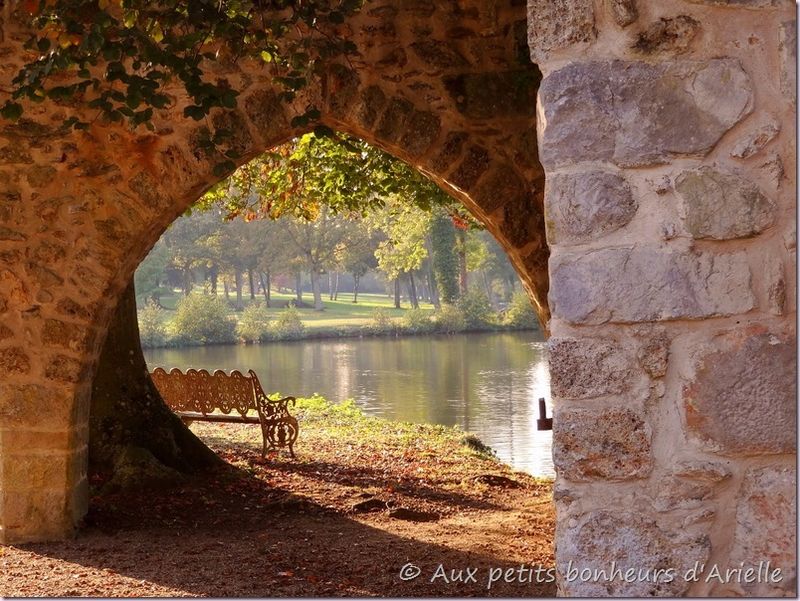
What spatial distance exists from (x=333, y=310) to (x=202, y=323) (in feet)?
37.0

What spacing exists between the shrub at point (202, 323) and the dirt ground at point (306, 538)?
68.3 ft

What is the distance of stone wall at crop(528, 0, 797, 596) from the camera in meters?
1.93

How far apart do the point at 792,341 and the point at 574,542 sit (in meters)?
0.55

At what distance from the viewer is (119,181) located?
5.16 m

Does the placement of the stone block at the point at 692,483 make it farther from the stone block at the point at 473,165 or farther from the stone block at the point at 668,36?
the stone block at the point at 473,165

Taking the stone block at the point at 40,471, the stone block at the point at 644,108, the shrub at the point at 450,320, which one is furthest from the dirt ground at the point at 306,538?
the shrub at the point at 450,320

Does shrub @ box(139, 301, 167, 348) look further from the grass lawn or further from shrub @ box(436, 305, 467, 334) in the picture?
shrub @ box(436, 305, 467, 334)

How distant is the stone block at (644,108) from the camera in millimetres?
1942

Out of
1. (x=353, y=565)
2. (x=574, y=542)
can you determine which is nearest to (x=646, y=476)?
(x=574, y=542)

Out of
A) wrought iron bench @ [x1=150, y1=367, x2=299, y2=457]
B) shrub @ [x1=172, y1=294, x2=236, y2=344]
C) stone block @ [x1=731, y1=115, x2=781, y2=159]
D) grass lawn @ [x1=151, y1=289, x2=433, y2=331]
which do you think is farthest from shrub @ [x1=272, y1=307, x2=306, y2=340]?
stone block @ [x1=731, y1=115, x2=781, y2=159]

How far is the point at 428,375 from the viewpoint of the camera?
63.4 ft

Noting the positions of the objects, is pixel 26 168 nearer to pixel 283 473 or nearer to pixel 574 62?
pixel 283 473

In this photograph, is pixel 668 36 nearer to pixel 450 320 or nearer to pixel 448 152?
pixel 448 152

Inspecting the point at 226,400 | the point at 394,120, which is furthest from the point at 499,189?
the point at 226,400
